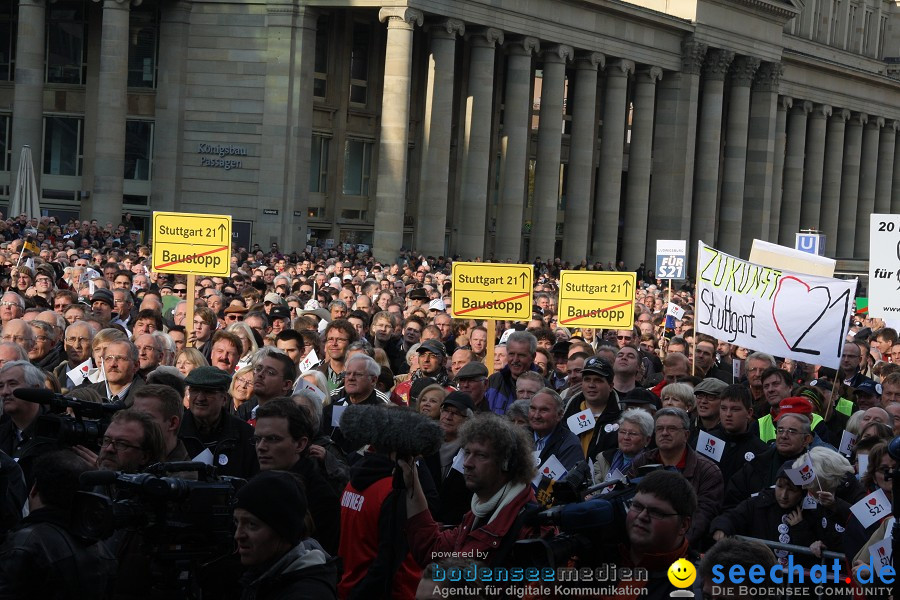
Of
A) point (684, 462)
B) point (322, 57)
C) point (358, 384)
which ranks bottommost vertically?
point (684, 462)

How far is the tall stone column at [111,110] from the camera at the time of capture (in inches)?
1795

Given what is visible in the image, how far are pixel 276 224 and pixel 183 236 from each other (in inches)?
1136

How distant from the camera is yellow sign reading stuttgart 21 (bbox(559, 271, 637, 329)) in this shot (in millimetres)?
20734

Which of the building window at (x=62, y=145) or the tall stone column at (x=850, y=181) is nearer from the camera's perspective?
the building window at (x=62, y=145)

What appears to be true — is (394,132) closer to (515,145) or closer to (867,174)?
(515,145)

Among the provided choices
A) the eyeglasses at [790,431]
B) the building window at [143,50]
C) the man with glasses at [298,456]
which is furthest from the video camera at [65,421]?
the building window at [143,50]

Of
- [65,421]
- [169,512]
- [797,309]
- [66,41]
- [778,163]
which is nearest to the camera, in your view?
[169,512]

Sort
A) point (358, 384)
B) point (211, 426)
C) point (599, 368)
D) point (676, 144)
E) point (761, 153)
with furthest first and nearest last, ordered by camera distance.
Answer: point (761, 153) < point (676, 144) < point (599, 368) < point (358, 384) < point (211, 426)

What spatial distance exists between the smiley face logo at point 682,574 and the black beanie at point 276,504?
1.55m

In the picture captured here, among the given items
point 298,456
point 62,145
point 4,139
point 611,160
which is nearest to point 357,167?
point 62,145

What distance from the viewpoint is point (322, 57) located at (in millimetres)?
53219

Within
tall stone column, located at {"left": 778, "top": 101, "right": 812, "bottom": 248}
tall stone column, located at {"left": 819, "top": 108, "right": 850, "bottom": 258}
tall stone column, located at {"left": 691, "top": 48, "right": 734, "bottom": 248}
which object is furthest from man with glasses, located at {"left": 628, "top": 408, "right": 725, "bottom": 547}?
tall stone column, located at {"left": 819, "top": 108, "right": 850, "bottom": 258}

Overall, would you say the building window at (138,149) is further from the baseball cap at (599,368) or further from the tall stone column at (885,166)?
the tall stone column at (885,166)

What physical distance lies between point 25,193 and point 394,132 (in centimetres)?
1506
